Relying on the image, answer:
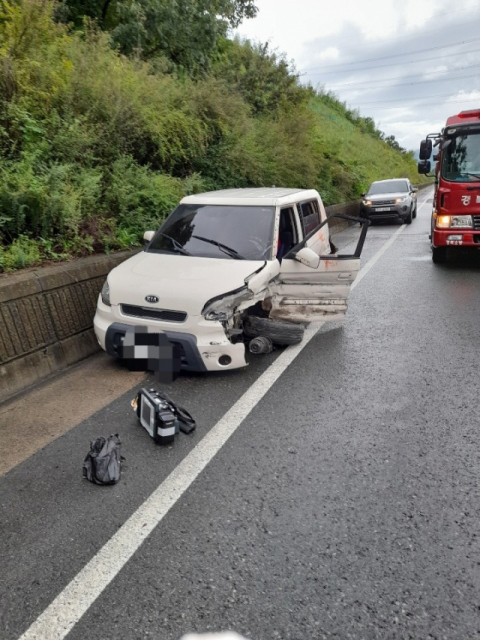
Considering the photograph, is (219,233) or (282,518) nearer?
(282,518)

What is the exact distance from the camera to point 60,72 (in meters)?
9.56

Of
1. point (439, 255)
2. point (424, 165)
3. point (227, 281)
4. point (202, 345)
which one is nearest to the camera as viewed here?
point (202, 345)

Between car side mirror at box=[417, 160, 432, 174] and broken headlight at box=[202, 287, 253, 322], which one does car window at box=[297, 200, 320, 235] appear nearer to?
broken headlight at box=[202, 287, 253, 322]

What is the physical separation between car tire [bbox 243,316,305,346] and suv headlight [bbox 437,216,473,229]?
18.5ft

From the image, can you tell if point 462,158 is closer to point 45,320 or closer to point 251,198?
point 251,198

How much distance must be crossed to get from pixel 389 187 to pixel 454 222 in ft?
39.4

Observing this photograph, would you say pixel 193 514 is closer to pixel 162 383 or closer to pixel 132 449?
pixel 132 449

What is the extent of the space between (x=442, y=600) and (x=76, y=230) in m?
6.15

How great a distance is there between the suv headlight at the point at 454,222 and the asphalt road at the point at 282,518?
568cm

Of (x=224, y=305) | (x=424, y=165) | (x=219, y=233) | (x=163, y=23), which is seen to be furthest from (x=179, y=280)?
(x=163, y=23)

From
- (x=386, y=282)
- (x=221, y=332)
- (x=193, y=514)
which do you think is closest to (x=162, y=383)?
(x=221, y=332)

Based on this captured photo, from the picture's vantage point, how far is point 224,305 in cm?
522

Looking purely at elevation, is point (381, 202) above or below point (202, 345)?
below

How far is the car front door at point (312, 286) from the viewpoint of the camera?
620 cm
